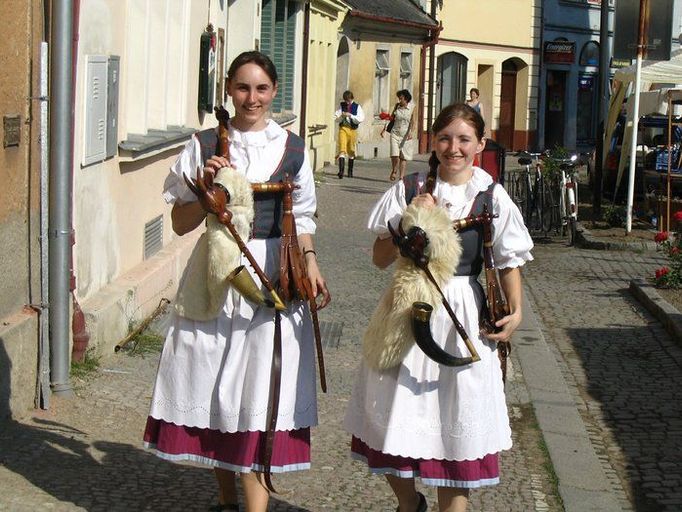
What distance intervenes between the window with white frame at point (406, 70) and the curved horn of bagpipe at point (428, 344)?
3252cm

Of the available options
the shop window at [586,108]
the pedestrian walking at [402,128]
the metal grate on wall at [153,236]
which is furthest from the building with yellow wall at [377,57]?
the metal grate on wall at [153,236]

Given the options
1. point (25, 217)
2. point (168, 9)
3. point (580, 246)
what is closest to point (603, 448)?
point (25, 217)

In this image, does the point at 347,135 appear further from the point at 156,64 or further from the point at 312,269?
the point at 312,269

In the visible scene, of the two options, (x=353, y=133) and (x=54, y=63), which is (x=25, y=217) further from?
(x=353, y=133)

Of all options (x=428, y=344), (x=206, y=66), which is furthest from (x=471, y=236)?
(x=206, y=66)

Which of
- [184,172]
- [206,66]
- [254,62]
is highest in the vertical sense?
[206,66]

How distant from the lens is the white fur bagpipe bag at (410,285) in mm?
4617

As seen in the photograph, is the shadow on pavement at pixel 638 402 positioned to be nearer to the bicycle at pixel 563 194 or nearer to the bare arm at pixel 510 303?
the bare arm at pixel 510 303

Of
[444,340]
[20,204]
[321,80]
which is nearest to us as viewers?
[444,340]

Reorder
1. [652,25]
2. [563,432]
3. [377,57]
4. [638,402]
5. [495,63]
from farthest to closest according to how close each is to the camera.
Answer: [495,63], [377,57], [652,25], [638,402], [563,432]

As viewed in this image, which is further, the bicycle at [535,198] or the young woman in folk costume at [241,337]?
the bicycle at [535,198]

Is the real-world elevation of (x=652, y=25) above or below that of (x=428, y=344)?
above

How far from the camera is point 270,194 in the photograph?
5000mm

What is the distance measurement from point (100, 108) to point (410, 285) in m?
4.19
